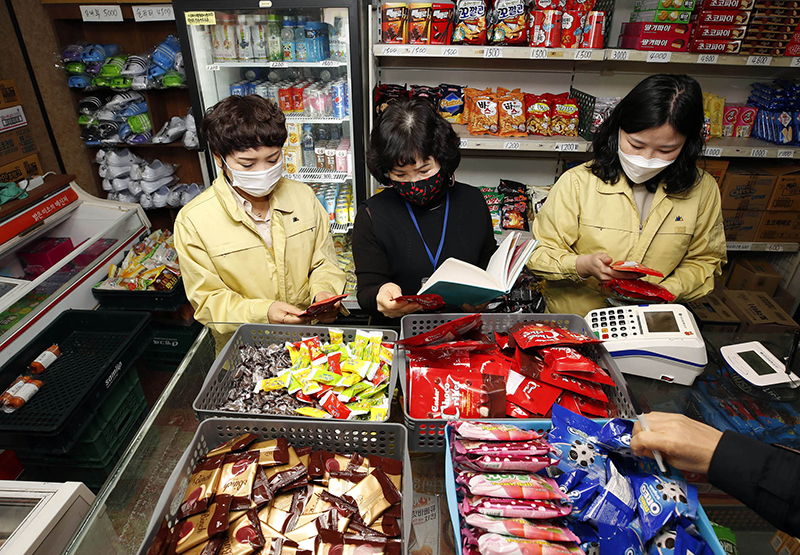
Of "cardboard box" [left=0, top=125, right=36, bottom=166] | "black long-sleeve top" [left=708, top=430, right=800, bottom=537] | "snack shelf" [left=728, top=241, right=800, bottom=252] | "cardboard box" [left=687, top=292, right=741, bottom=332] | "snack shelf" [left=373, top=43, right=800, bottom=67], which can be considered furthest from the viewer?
"snack shelf" [left=728, top=241, right=800, bottom=252]

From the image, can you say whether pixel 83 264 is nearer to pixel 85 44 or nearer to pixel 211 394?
pixel 85 44

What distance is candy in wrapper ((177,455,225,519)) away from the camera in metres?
0.99

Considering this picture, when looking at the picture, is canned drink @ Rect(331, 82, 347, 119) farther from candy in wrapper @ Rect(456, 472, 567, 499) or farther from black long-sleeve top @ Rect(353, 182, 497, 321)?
candy in wrapper @ Rect(456, 472, 567, 499)

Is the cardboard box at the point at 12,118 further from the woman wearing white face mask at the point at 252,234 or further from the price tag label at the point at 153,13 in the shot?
the woman wearing white face mask at the point at 252,234

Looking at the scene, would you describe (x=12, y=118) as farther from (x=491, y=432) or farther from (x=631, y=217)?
(x=631, y=217)

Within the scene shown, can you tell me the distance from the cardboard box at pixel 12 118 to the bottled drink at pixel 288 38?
2.01 m

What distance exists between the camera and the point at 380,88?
318cm

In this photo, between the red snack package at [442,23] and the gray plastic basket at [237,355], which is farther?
the red snack package at [442,23]

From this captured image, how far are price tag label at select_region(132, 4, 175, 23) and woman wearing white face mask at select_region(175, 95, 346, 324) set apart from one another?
216cm

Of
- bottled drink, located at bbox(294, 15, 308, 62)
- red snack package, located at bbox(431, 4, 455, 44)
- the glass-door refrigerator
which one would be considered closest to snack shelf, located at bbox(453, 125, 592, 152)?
red snack package, located at bbox(431, 4, 455, 44)

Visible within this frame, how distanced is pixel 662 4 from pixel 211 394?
3.32 meters

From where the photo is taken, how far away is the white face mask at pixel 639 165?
170 centimetres

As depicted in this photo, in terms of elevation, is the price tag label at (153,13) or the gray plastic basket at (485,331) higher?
the price tag label at (153,13)

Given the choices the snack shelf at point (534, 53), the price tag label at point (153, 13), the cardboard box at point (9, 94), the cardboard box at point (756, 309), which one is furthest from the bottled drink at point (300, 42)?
the cardboard box at point (756, 309)
